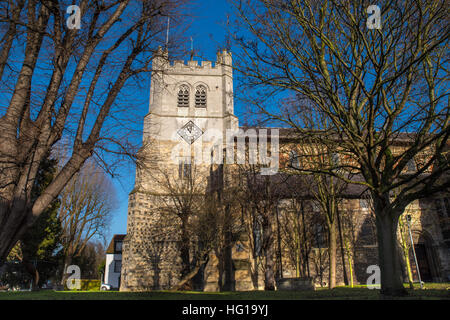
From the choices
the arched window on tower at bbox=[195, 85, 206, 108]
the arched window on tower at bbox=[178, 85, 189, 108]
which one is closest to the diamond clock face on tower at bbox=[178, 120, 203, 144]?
the arched window on tower at bbox=[178, 85, 189, 108]

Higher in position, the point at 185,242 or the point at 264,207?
the point at 264,207

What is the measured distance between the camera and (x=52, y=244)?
22578 mm

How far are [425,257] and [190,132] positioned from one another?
21.0 m

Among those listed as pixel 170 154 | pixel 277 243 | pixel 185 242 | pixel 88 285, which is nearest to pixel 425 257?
pixel 277 243

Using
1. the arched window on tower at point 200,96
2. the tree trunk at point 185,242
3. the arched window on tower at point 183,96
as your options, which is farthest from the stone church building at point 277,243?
the arched window on tower at point 200,96

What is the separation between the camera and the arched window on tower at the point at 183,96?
2853cm

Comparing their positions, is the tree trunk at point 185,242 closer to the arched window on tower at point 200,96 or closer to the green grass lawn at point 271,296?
the green grass lawn at point 271,296

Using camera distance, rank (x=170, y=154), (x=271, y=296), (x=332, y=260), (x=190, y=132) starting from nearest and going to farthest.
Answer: (x=271, y=296)
(x=332, y=260)
(x=170, y=154)
(x=190, y=132)

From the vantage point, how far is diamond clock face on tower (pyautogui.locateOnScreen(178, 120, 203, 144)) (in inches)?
1056

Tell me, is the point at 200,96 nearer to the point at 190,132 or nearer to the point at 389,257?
the point at 190,132

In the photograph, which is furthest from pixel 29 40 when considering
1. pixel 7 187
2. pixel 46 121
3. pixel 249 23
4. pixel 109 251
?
pixel 109 251

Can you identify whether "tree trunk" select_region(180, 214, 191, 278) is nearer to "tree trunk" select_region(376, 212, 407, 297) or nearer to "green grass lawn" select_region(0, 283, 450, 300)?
"green grass lawn" select_region(0, 283, 450, 300)

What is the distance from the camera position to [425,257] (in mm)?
22219
